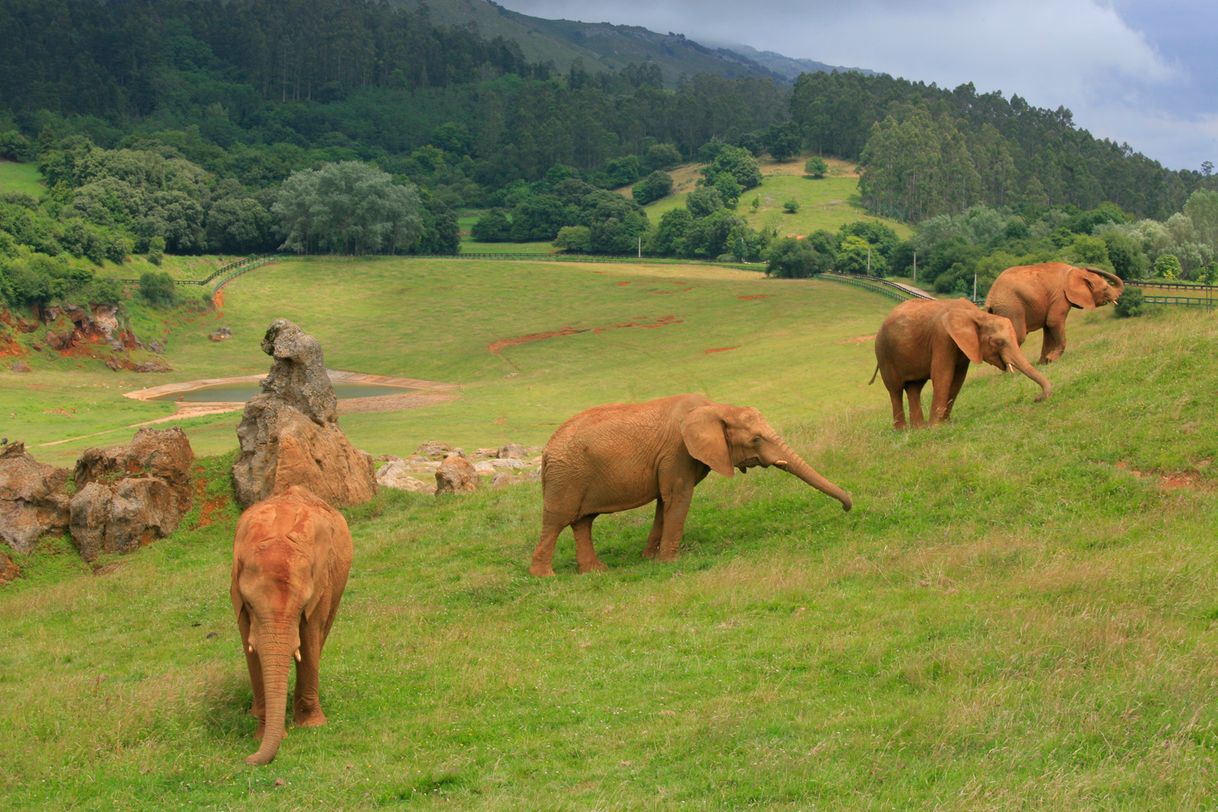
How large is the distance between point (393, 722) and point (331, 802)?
247 centimetres

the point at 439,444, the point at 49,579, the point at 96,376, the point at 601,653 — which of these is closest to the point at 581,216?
the point at 96,376

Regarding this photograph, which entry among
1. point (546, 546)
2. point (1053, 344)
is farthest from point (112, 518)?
point (1053, 344)

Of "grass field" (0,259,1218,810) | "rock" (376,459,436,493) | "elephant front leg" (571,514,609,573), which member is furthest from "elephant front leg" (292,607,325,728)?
"rock" (376,459,436,493)

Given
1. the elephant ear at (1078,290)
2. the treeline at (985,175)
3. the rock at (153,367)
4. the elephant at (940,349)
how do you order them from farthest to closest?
the treeline at (985,175)
the rock at (153,367)
the elephant ear at (1078,290)
the elephant at (940,349)

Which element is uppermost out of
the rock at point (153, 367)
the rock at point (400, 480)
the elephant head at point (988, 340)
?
the elephant head at point (988, 340)

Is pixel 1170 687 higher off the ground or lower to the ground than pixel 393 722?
higher

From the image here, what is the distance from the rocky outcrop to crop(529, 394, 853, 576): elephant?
11.2m

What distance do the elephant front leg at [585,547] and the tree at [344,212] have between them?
10759 centimetres

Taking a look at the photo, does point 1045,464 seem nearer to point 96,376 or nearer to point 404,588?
point 404,588

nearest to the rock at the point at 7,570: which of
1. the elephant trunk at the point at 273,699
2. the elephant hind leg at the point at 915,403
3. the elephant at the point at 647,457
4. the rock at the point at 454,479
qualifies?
the rock at the point at 454,479

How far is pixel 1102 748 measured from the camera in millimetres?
10328

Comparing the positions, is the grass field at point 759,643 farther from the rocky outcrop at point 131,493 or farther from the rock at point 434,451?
the rock at point 434,451

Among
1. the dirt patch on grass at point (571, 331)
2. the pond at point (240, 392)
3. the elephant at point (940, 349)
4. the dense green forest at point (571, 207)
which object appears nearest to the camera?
the elephant at point (940, 349)

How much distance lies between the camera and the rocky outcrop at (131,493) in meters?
26.7
